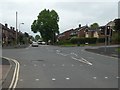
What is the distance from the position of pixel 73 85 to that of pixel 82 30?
13643cm

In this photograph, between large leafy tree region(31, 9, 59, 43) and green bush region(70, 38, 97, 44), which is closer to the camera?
green bush region(70, 38, 97, 44)

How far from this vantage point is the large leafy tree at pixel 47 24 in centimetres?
12219

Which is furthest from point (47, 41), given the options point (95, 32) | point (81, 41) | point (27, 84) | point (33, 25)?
point (27, 84)

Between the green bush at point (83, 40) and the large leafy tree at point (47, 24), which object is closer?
the green bush at point (83, 40)

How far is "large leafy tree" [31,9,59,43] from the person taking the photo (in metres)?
122

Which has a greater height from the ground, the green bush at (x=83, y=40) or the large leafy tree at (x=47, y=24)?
the large leafy tree at (x=47, y=24)

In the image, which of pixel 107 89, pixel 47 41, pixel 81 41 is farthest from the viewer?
pixel 47 41

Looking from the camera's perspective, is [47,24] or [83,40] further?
[47,24]

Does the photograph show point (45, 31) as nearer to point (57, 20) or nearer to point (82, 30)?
point (57, 20)

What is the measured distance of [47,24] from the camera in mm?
121750

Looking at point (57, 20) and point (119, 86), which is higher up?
point (57, 20)

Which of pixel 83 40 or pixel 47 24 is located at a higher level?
pixel 47 24

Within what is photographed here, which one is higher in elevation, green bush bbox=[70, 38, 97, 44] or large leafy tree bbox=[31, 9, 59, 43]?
large leafy tree bbox=[31, 9, 59, 43]

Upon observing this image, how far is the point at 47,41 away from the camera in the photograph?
13462 centimetres
